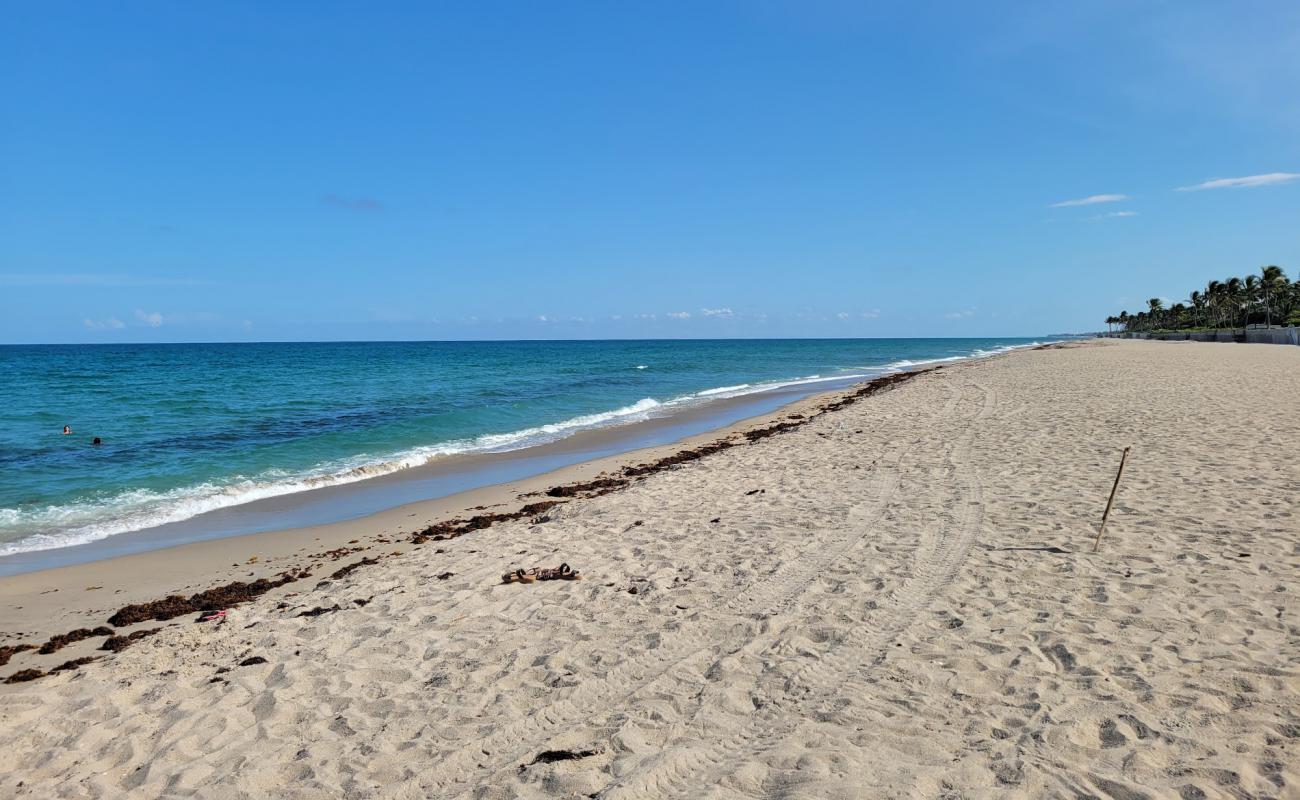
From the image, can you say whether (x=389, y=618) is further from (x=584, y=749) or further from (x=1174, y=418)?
(x=1174, y=418)

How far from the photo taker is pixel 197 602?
6758 millimetres

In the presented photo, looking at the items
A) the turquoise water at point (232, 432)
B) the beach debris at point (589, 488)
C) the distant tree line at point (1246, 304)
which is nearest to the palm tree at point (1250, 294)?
the distant tree line at point (1246, 304)

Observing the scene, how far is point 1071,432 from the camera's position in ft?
42.1

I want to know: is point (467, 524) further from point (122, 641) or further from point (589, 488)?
point (122, 641)

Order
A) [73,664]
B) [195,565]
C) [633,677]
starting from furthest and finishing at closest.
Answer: [195,565] → [73,664] → [633,677]

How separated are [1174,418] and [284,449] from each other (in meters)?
19.1

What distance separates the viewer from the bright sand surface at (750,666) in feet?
11.5

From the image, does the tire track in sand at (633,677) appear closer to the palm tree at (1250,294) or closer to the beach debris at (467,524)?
the beach debris at (467,524)

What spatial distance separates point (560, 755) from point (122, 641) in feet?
14.4

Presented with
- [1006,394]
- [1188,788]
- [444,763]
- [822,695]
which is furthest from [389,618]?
[1006,394]

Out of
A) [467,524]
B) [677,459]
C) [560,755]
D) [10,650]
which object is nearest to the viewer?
[560,755]

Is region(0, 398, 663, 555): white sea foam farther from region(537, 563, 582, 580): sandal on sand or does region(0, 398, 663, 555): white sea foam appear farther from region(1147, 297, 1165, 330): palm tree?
region(1147, 297, 1165, 330): palm tree

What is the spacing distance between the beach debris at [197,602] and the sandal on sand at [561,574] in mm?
2896

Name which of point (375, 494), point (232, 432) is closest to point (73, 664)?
point (375, 494)
